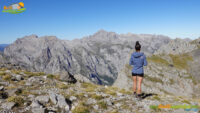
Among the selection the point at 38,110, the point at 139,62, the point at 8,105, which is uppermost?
the point at 139,62

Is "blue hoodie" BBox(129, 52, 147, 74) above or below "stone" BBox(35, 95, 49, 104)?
above

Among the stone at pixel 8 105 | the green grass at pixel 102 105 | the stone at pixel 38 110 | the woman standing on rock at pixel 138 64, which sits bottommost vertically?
the green grass at pixel 102 105

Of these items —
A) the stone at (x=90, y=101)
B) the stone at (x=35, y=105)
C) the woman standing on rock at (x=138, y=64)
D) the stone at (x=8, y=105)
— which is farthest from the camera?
the woman standing on rock at (x=138, y=64)

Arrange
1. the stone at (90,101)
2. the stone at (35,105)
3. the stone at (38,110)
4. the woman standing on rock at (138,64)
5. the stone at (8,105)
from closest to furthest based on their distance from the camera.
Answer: the stone at (38,110) → the stone at (8,105) → the stone at (35,105) → the stone at (90,101) → the woman standing on rock at (138,64)

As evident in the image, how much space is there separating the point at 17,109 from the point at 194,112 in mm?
13635

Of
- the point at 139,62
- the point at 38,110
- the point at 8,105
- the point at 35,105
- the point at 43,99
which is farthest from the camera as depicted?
the point at 139,62

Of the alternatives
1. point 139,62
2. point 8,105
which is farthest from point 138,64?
point 8,105

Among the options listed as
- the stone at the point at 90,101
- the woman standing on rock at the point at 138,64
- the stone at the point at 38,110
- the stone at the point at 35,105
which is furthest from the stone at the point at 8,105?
the woman standing on rock at the point at 138,64

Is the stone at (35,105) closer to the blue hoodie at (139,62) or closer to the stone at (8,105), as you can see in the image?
the stone at (8,105)

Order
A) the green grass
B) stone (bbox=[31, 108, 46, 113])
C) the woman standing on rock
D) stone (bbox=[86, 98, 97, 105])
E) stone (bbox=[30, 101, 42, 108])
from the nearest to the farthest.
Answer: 1. stone (bbox=[31, 108, 46, 113])
2. stone (bbox=[30, 101, 42, 108])
3. the green grass
4. stone (bbox=[86, 98, 97, 105])
5. the woman standing on rock

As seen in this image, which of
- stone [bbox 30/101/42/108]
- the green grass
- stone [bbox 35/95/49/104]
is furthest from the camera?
the green grass

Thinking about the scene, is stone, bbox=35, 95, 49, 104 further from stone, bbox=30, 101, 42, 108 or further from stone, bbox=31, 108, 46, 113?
stone, bbox=31, 108, 46, 113

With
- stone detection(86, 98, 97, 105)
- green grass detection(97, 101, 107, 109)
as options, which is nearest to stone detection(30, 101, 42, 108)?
stone detection(86, 98, 97, 105)

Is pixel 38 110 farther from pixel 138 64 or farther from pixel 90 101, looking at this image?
pixel 138 64
